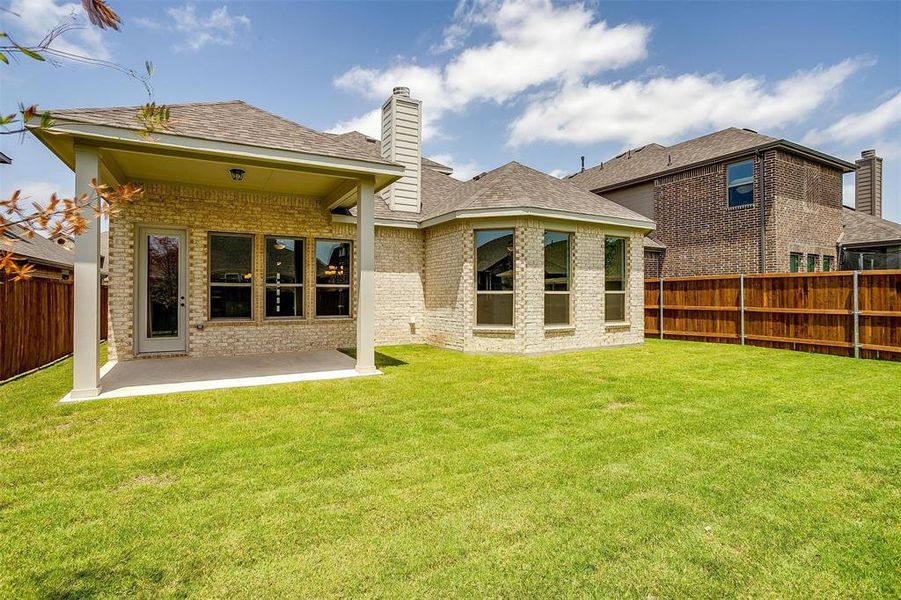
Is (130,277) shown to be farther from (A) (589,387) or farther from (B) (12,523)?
(A) (589,387)

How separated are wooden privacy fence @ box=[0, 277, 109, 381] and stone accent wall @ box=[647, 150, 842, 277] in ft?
56.0

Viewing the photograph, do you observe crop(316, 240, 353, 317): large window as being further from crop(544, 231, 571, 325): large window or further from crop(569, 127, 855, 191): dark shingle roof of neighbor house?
crop(569, 127, 855, 191): dark shingle roof of neighbor house

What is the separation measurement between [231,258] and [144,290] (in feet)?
5.49

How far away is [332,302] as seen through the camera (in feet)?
33.8

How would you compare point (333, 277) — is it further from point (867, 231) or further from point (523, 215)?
point (867, 231)

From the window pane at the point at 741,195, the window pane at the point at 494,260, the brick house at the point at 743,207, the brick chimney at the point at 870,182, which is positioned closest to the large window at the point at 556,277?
the window pane at the point at 494,260

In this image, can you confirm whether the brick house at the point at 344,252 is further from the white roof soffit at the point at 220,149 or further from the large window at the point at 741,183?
the large window at the point at 741,183

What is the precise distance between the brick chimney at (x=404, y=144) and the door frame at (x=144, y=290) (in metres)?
4.89

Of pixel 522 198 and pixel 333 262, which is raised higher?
pixel 522 198

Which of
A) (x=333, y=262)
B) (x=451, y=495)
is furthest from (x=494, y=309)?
(x=451, y=495)

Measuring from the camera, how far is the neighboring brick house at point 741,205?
13.9 meters

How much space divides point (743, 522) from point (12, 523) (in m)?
4.52

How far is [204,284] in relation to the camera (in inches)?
352

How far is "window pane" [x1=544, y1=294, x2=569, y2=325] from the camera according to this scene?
33.3 ft
